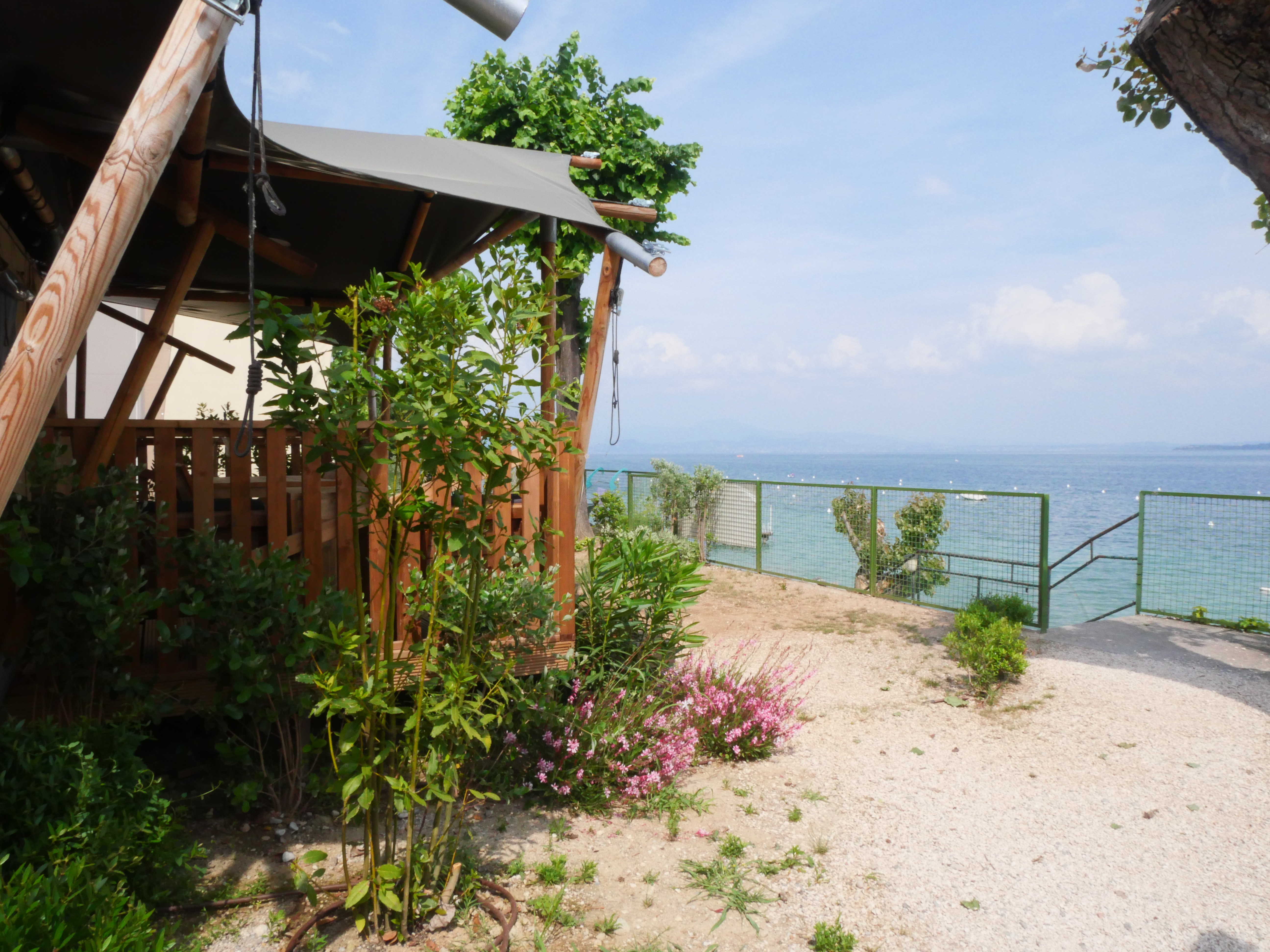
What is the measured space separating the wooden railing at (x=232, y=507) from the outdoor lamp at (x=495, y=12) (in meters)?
1.31

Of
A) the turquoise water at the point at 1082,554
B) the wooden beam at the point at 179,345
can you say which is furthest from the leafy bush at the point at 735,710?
the turquoise water at the point at 1082,554

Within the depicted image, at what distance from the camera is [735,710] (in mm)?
4238

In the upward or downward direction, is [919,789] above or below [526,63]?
below

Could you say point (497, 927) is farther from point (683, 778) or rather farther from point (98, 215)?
point (98, 215)

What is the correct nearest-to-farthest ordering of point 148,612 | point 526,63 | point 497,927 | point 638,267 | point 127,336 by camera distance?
point 497,927 → point 148,612 → point 638,267 → point 127,336 → point 526,63

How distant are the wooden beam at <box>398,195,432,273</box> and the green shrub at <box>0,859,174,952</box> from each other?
3124mm

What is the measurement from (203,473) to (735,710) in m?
2.91

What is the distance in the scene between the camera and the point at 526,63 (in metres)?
11.6

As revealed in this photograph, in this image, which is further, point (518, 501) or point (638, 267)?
point (518, 501)

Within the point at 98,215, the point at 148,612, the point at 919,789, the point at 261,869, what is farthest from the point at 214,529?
the point at 919,789

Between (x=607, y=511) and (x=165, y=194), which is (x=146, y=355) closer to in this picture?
(x=165, y=194)

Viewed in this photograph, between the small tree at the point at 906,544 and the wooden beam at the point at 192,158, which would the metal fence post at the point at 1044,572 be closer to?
the small tree at the point at 906,544

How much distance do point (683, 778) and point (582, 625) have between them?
0.99m

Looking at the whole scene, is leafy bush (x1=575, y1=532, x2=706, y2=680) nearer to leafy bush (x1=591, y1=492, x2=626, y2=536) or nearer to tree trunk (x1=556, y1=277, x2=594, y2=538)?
tree trunk (x1=556, y1=277, x2=594, y2=538)
